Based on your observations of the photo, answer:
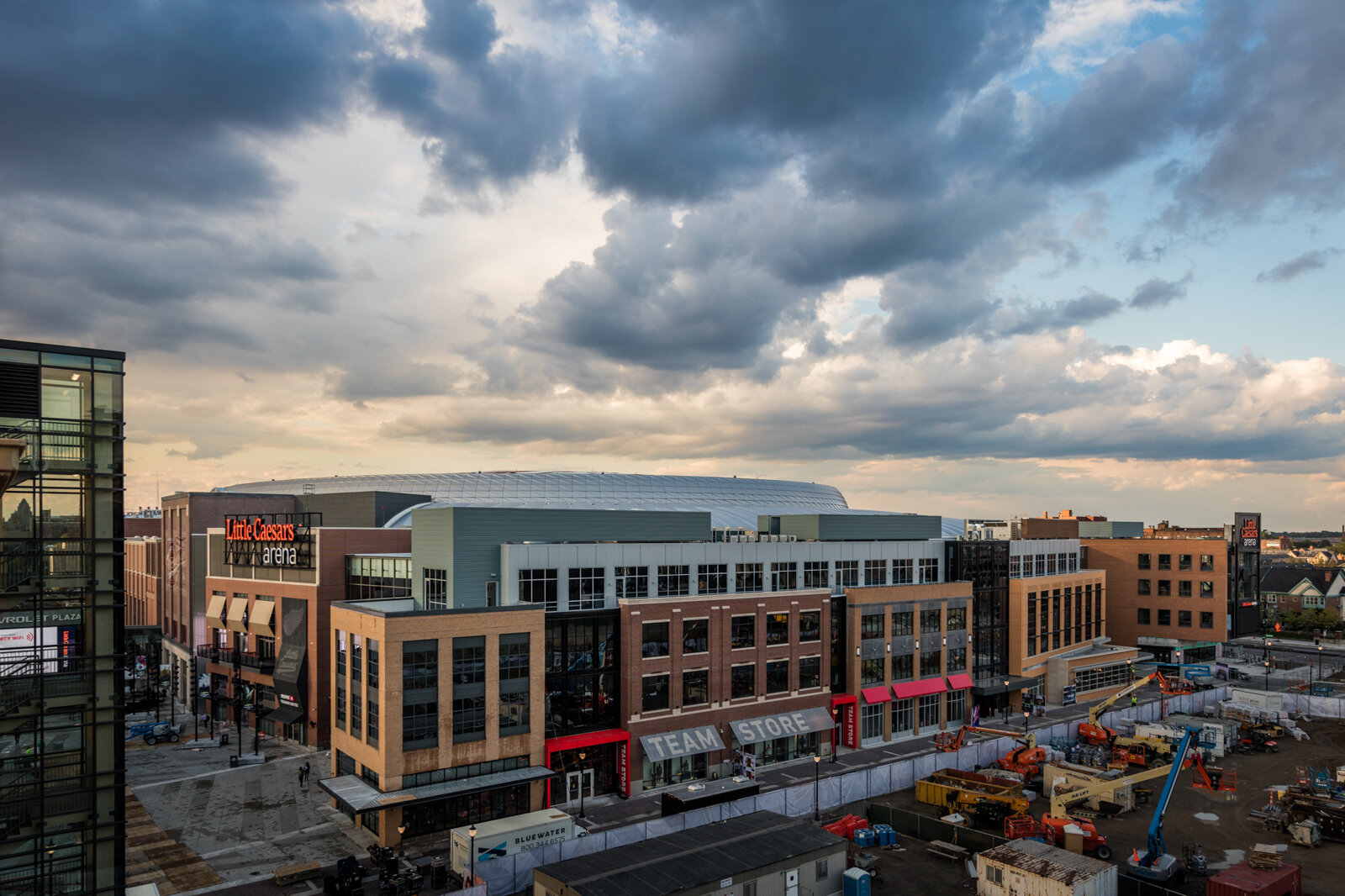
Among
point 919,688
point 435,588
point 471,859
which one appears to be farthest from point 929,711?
point 471,859

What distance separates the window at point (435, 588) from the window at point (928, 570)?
4995cm

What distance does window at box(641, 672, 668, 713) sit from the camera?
200 feet

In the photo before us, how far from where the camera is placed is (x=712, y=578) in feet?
221

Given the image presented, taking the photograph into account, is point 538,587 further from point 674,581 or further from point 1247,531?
point 1247,531

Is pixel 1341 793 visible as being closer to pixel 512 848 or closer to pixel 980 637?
pixel 980 637

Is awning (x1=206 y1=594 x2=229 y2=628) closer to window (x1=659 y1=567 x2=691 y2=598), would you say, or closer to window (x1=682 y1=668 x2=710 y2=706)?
window (x1=659 y1=567 x2=691 y2=598)

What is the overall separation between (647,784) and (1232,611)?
352 feet

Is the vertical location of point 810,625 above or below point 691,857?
above

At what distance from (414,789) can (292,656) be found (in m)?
31.3

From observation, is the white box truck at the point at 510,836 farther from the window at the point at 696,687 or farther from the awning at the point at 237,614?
the awning at the point at 237,614

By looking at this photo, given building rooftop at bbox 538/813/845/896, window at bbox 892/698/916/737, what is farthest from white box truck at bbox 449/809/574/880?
window at bbox 892/698/916/737

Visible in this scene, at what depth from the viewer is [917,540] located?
3420 inches

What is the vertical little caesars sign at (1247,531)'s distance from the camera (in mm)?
124625

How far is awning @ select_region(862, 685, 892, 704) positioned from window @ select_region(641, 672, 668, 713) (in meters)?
21.4
